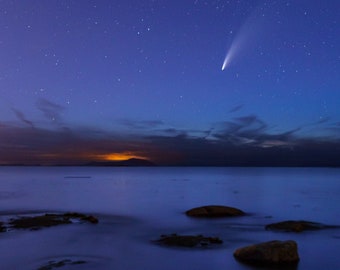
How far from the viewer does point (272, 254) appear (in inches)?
823

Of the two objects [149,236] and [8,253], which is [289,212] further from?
[8,253]

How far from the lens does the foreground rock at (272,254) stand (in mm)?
20891

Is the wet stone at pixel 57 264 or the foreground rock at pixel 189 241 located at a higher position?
the foreground rock at pixel 189 241

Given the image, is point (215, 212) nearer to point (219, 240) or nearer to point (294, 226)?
point (294, 226)

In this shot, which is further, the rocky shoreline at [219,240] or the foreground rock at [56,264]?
the rocky shoreline at [219,240]

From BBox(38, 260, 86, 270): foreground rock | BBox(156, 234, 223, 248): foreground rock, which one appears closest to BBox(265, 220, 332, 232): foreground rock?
BBox(156, 234, 223, 248): foreground rock

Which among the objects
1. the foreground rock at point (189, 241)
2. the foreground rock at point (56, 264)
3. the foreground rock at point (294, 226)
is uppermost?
the foreground rock at point (294, 226)

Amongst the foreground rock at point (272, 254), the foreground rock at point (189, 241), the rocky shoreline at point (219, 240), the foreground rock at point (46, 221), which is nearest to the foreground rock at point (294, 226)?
the rocky shoreline at point (219, 240)

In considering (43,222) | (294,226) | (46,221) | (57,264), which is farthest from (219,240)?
(46,221)

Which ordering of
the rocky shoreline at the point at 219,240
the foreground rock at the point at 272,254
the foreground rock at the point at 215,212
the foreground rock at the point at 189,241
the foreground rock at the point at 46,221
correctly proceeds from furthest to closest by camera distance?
the foreground rock at the point at 215,212
the foreground rock at the point at 46,221
the foreground rock at the point at 189,241
the rocky shoreline at the point at 219,240
the foreground rock at the point at 272,254

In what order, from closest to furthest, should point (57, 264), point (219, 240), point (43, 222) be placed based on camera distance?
point (57, 264) → point (219, 240) → point (43, 222)

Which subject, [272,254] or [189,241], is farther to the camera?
[189,241]

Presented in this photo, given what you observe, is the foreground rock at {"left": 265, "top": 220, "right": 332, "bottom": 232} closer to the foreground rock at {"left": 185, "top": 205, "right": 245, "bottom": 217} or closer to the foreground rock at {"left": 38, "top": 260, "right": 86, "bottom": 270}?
the foreground rock at {"left": 185, "top": 205, "right": 245, "bottom": 217}

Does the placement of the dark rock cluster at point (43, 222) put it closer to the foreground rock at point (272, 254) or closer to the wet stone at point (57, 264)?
the wet stone at point (57, 264)
